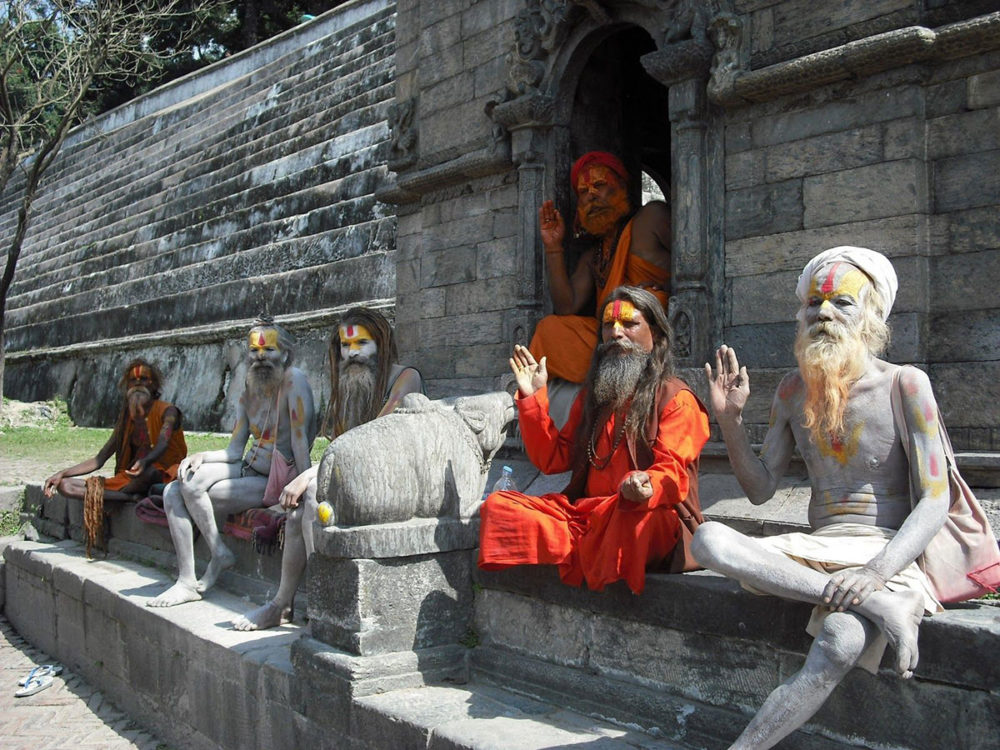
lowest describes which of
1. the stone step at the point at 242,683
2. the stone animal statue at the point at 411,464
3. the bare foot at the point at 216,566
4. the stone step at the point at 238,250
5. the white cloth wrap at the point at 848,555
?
the stone step at the point at 242,683

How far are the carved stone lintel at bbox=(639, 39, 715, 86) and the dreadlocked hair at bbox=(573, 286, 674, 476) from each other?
2.41m

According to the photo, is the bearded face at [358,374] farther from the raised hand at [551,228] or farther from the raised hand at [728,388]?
the raised hand at [728,388]

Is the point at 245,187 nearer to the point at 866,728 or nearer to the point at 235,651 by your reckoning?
the point at 235,651

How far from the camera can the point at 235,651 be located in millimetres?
5105

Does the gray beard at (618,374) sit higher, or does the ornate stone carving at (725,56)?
the ornate stone carving at (725,56)

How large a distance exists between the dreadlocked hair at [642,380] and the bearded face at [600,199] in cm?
246

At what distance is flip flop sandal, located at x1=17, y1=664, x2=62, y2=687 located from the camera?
7379 millimetres

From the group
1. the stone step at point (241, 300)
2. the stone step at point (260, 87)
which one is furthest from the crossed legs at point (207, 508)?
the stone step at point (260, 87)

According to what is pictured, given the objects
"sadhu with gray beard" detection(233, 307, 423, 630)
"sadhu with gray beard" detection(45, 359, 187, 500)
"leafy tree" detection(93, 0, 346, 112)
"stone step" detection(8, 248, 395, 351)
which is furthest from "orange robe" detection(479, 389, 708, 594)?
"leafy tree" detection(93, 0, 346, 112)

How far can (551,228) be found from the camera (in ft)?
22.8

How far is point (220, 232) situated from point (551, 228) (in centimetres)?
1440

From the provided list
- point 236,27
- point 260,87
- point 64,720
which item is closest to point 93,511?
point 64,720

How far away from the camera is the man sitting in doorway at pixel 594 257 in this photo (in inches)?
253

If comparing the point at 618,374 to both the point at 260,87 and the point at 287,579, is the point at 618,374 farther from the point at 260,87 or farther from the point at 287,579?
the point at 260,87
